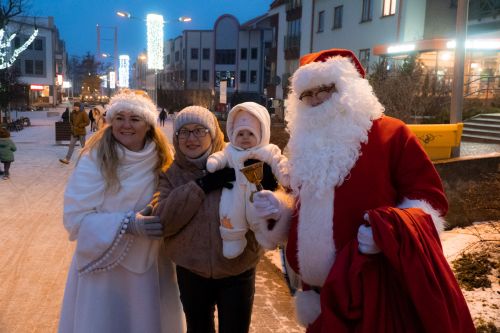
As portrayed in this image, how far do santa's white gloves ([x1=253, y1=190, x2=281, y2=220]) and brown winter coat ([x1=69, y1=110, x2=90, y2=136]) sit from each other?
41.9 feet

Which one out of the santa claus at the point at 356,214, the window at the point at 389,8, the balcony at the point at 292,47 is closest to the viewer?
the santa claus at the point at 356,214

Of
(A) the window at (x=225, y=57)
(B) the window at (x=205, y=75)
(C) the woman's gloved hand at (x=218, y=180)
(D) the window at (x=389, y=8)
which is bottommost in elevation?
(C) the woman's gloved hand at (x=218, y=180)

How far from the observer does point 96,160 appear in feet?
9.39

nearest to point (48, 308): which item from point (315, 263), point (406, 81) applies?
point (315, 263)

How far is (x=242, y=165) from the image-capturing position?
2641 millimetres

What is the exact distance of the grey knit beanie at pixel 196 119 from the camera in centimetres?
280

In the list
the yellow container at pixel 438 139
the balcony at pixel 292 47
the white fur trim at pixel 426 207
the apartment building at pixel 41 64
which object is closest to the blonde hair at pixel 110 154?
the white fur trim at pixel 426 207

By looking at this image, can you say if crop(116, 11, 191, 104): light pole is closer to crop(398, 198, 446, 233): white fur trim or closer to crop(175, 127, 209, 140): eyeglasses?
crop(175, 127, 209, 140): eyeglasses

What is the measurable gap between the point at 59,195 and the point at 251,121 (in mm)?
7370

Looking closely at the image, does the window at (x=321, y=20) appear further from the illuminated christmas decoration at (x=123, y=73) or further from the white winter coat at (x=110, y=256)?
the illuminated christmas decoration at (x=123, y=73)

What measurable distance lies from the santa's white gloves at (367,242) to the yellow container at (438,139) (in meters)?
5.62

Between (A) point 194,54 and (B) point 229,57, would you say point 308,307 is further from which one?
(A) point 194,54

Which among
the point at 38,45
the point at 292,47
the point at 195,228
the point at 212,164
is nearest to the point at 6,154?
the point at 195,228

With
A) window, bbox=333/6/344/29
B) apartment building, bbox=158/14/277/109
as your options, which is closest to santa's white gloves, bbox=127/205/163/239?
window, bbox=333/6/344/29
